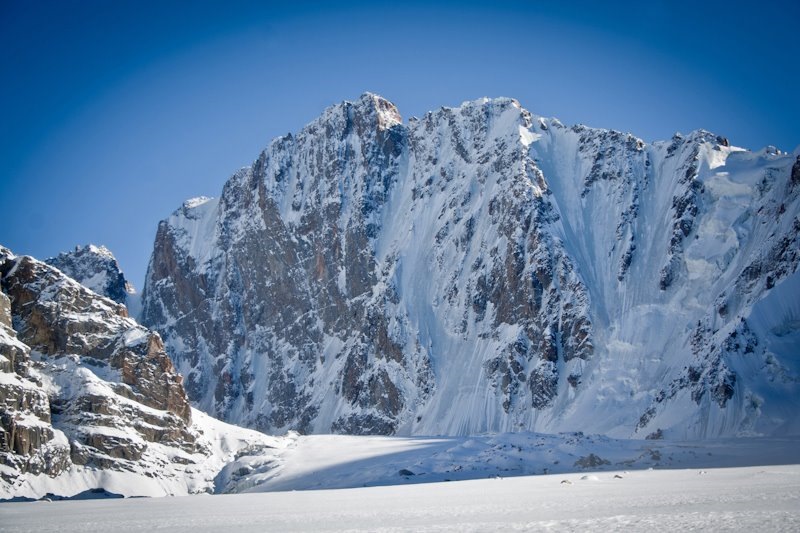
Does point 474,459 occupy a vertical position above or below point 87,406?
below

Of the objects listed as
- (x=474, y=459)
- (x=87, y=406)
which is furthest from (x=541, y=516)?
(x=87, y=406)

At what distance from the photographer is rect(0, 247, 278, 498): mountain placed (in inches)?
5330

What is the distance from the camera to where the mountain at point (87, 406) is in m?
135

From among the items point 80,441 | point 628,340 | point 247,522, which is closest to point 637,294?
point 628,340

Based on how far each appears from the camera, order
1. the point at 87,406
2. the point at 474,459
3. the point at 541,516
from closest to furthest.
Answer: the point at 541,516 < the point at 474,459 < the point at 87,406

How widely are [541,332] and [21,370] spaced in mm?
122001

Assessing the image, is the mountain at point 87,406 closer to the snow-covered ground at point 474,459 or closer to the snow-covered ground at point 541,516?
the snow-covered ground at point 474,459

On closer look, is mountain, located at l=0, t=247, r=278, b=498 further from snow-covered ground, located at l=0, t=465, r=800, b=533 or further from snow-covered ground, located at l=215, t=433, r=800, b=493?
snow-covered ground, located at l=0, t=465, r=800, b=533

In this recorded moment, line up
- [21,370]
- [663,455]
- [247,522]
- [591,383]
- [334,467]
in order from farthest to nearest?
1. [591,383]
2. [21,370]
3. [334,467]
4. [663,455]
5. [247,522]

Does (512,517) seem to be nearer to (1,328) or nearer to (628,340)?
(1,328)

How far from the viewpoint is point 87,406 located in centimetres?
15112

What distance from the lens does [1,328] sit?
143 m

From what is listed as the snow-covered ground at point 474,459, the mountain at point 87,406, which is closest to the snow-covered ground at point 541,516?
the snow-covered ground at point 474,459

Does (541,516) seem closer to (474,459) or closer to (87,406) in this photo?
(474,459)
